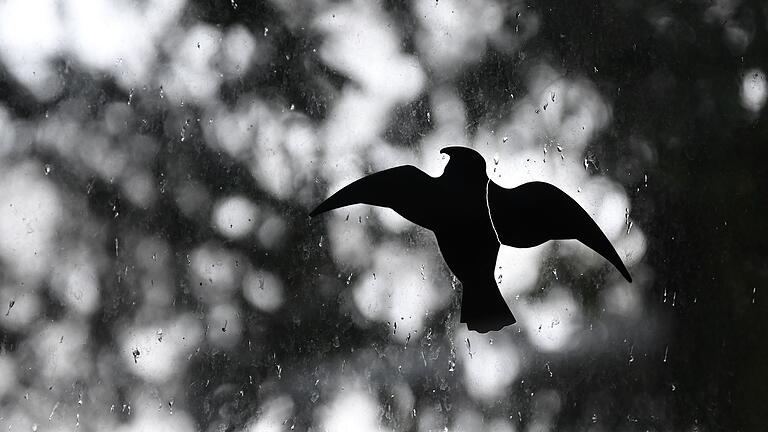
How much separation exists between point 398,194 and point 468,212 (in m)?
0.09

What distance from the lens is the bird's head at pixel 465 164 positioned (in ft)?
3.77

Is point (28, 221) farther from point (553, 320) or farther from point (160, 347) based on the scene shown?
point (553, 320)

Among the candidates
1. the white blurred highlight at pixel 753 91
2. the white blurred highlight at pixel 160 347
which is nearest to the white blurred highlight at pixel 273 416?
the white blurred highlight at pixel 160 347

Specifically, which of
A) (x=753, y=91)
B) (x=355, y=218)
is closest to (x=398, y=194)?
(x=355, y=218)

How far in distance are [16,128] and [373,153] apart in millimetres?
435

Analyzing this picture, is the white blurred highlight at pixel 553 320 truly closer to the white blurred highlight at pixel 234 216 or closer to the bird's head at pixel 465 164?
the bird's head at pixel 465 164

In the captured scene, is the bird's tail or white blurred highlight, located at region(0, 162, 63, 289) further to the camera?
the bird's tail

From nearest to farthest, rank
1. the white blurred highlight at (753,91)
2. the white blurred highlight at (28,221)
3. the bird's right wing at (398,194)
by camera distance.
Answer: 1. the white blurred highlight at (28,221)
2. the bird's right wing at (398,194)
3. the white blurred highlight at (753,91)

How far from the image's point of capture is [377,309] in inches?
43.6

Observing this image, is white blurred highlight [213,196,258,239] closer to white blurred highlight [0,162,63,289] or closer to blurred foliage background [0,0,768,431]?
blurred foliage background [0,0,768,431]

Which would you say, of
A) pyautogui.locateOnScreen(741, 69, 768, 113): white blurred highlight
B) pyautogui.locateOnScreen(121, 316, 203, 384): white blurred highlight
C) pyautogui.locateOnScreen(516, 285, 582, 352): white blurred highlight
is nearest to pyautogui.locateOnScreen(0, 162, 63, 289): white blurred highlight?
pyautogui.locateOnScreen(121, 316, 203, 384): white blurred highlight

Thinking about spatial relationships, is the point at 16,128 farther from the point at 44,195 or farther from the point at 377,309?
the point at 377,309

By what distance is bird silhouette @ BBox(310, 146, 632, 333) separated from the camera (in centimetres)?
113

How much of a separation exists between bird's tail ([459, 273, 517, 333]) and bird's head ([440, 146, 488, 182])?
0.13 meters
